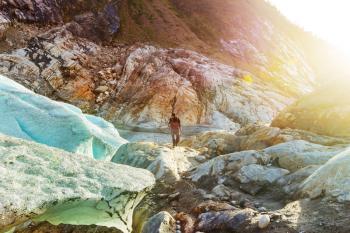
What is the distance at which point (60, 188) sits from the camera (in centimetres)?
848

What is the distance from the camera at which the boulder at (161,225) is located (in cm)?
1046

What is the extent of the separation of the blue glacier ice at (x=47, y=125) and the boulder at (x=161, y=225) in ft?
21.0

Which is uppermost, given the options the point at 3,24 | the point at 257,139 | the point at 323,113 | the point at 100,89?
the point at 3,24

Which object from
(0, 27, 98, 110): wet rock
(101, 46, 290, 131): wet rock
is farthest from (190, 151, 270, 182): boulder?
(0, 27, 98, 110): wet rock

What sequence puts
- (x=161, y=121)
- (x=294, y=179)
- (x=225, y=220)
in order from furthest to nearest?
(x=161, y=121)
(x=294, y=179)
(x=225, y=220)

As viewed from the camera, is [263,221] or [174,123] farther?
[174,123]

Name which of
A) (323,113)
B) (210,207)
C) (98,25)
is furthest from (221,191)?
(98,25)

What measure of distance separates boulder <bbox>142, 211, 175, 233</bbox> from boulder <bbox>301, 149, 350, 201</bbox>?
12.3 feet

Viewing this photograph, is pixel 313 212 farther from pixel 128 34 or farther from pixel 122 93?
pixel 128 34

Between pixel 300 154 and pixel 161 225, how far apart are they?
687 cm

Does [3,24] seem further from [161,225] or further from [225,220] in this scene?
[225,220]

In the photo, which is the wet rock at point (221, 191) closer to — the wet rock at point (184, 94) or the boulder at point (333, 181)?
the boulder at point (333, 181)

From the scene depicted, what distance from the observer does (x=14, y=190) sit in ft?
25.8

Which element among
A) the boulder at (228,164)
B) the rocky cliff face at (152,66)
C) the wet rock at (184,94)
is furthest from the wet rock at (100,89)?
the boulder at (228,164)
